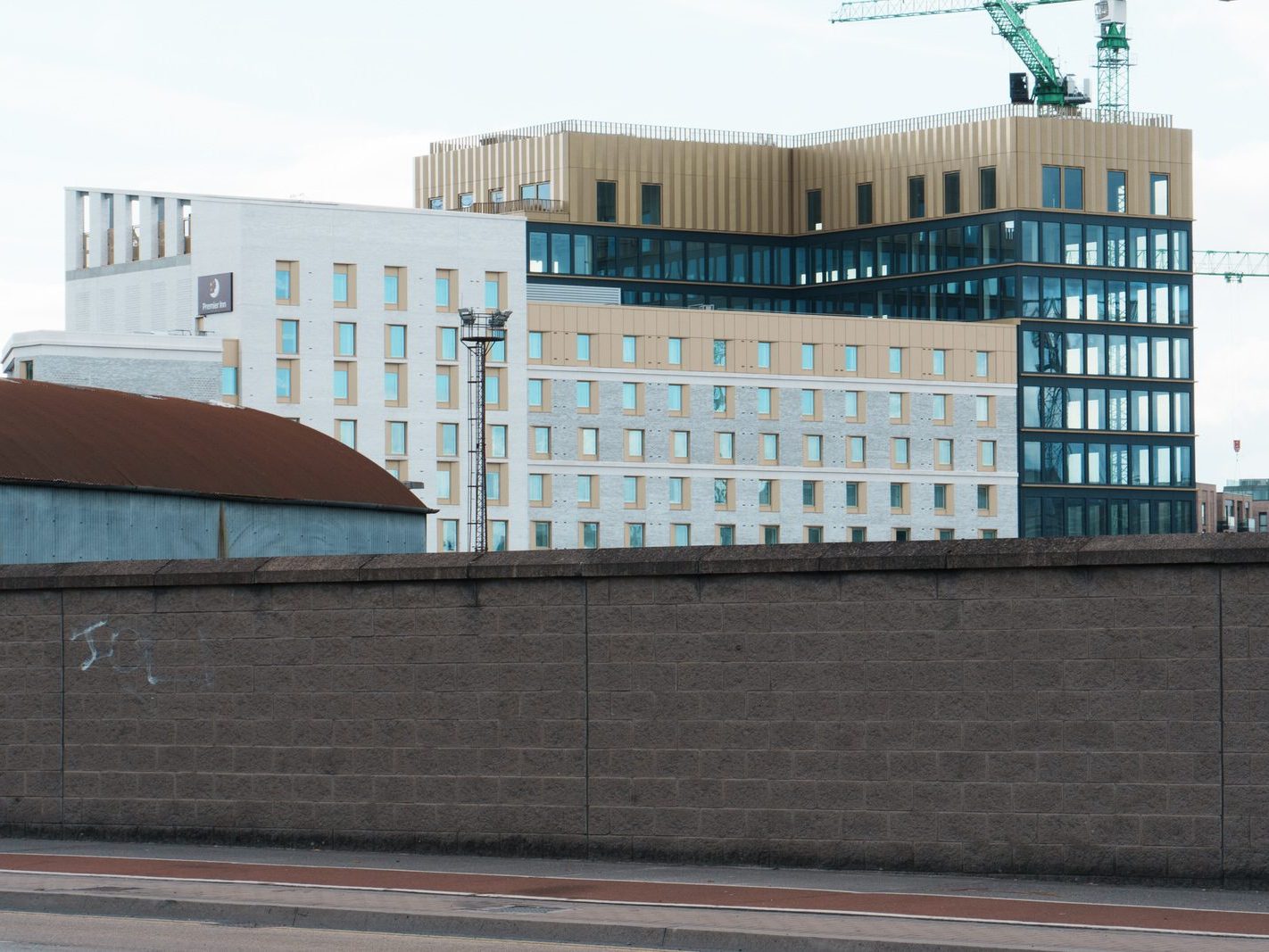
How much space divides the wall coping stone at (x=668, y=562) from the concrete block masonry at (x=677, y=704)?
3cm

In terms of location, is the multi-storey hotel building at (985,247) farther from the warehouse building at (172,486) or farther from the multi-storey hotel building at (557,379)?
the warehouse building at (172,486)

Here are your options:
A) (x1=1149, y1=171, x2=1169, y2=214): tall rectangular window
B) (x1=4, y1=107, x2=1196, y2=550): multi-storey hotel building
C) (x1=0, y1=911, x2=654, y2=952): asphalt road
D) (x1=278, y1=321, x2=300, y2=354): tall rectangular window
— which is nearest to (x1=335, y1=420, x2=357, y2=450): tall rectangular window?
(x1=4, y1=107, x2=1196, y2=550): multi-storey hotel building

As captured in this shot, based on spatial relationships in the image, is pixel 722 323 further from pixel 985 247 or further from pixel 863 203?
pixel 985 247

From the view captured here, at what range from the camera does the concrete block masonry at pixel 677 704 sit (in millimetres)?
16109

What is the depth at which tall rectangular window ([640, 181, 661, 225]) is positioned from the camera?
413 ft

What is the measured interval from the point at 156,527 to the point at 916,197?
93.6 meters

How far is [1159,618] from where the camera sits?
16.1 meters

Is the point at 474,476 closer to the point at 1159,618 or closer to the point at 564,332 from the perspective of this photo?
the point at 564,332

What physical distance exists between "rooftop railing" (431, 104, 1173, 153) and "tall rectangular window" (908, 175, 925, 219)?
325 cm

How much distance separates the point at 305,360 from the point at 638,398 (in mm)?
16705

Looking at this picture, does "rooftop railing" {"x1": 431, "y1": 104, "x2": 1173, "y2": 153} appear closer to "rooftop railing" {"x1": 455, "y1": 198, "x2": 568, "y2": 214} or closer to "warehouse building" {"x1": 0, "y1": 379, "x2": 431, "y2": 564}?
"rooftop railing" {"x1": 455, "y1": 198, "x2": 568, "y2": 214}

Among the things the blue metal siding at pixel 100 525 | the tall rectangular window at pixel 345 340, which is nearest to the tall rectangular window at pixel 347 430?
the tall rectangular window at pixel 345 340

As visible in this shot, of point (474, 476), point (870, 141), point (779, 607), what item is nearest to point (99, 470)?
point (779, 607)

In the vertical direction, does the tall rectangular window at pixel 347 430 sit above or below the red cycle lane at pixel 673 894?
above
